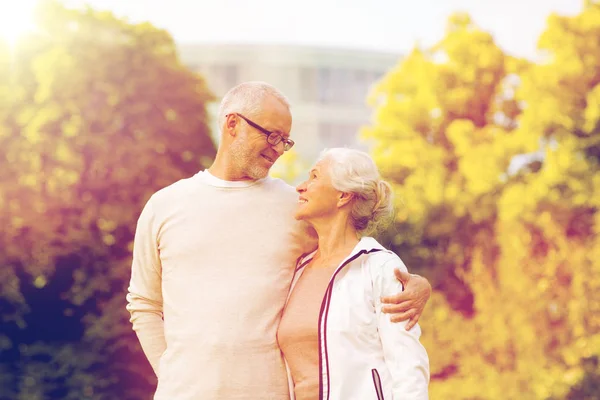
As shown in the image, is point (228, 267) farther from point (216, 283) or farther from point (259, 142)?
point (259, 142)

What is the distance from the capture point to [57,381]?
56.3ft

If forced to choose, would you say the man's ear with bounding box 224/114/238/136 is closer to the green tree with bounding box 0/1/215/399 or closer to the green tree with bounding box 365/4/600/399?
the green tree with bounding box 365/4/600/399

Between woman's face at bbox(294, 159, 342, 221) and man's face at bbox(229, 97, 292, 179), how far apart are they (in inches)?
9.2

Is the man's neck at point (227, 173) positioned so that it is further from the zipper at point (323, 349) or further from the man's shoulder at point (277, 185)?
the zipper at point (323, 349)

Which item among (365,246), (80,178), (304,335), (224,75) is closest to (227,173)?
(365,246)

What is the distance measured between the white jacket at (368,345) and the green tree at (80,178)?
13815 millimetres

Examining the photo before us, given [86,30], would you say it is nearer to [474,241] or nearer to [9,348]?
[9,348]

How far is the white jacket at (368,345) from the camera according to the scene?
3.88m

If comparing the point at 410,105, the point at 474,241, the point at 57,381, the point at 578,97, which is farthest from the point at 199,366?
the point at 410,105

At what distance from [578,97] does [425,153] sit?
4.24 metres

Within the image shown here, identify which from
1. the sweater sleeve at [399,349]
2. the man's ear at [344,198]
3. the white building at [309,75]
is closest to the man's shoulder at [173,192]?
the man's ear at [344,198]

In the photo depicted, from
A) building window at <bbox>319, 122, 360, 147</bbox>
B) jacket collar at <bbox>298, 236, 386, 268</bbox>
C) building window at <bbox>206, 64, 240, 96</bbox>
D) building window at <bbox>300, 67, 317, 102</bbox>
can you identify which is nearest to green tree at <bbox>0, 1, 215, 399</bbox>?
jacket collar at <bbox>298, 236, 386, 268</bbox>

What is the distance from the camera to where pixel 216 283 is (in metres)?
4.30

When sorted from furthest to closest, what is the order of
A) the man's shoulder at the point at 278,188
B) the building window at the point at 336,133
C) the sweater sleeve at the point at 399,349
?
1. the building window at the point at 336,133
2. the man's shoulder at the point at 278,188
3. the sweater sleeve at the point at 399,349
